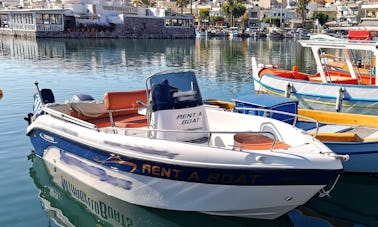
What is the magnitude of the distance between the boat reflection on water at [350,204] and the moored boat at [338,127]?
287 millimetres

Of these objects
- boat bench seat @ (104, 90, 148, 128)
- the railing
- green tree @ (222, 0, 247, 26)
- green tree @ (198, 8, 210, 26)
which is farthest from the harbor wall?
the railing

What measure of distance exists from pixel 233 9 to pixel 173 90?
364 feet

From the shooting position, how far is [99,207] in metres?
8.27

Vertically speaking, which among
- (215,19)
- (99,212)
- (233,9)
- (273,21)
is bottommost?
(99,212)

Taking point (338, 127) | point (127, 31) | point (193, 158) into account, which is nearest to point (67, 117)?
point (193, 158)

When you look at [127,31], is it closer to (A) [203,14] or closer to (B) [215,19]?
(B) [215,19]

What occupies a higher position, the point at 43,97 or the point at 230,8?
the point at 230,8

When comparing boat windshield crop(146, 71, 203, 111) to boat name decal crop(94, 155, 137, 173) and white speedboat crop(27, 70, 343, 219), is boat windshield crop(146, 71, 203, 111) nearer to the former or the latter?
white speedboat crop(27, 70, 343, 219)

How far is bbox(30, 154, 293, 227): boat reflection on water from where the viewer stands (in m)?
7.64

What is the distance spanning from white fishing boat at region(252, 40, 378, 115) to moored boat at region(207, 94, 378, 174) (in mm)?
3550

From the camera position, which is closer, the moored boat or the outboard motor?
the moored boat

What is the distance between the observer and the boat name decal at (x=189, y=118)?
7.94 meters

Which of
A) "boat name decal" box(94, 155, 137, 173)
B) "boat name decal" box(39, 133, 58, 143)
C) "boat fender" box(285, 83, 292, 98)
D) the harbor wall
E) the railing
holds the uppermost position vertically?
the harbor wall

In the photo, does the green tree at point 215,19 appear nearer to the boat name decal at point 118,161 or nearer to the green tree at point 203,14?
the green tree at point 203,14
